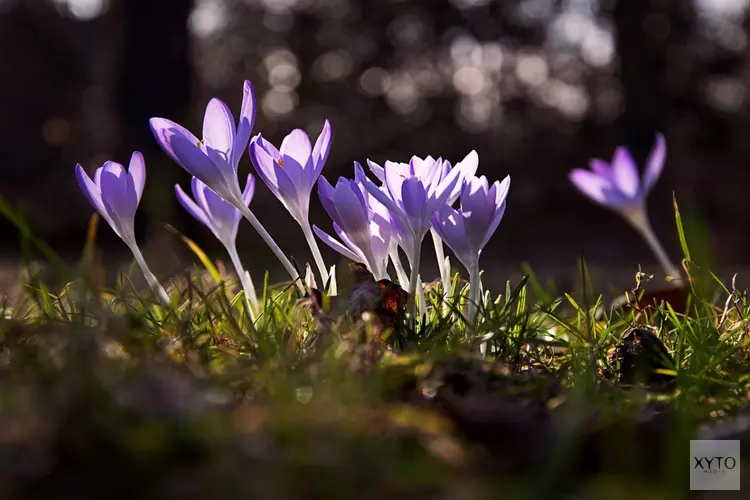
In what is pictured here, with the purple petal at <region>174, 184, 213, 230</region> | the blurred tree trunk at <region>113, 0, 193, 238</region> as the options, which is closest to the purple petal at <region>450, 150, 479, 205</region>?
the purple petal at <region>174, 184, 213, 230</region>

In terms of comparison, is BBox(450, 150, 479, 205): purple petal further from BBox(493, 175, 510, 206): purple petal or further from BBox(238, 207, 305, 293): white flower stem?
BBox(238, 207, 305, 293): white flower stem

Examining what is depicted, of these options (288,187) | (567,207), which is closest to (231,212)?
(288,187)

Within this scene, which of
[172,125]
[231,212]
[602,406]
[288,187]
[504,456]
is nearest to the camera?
[504,456]

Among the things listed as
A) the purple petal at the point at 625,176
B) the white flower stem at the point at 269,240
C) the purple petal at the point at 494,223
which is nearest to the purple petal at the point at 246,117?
the white flower stem at the point at 269,240

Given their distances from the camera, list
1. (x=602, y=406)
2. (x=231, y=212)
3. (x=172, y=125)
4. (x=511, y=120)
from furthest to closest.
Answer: (x=511, y=120), (x=231, y=212), (x=172, y=125), (x=602, y=406)

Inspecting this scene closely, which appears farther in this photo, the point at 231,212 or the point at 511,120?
the point at 511,120

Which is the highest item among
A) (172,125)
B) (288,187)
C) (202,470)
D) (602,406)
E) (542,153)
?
(172,125)

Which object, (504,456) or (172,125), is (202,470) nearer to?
(504,456)
